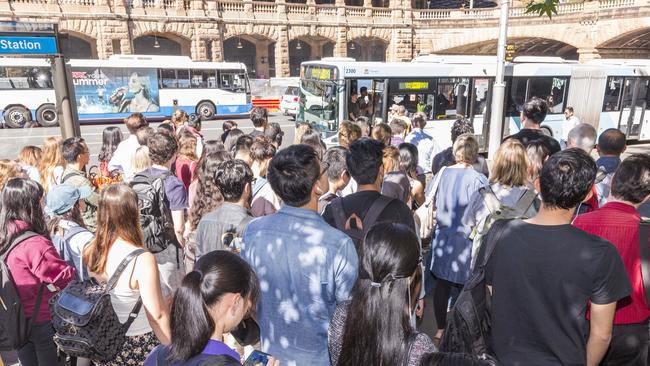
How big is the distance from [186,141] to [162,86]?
18401mm

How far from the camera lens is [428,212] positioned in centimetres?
509

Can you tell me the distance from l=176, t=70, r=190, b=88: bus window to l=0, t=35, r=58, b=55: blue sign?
1758 cm

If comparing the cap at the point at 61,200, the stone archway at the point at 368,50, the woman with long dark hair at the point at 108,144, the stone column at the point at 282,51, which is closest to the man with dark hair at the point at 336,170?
the cap at the point at 61,200

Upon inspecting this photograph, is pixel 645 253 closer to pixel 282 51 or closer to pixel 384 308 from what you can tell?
pixel 384 308

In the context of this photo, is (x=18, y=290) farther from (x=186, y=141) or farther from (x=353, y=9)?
(x=353, y=9)

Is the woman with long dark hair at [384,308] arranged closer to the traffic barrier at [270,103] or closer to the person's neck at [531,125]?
the person's neck at [531,125]

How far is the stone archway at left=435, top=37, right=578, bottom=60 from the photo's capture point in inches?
1405

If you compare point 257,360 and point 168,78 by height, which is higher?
point 168,78

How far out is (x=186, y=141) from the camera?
571cm

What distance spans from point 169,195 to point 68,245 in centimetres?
117

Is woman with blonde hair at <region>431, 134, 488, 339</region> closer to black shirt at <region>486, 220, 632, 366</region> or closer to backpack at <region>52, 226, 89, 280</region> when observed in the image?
black shirt at <region>486, 220, 632, 366</region>

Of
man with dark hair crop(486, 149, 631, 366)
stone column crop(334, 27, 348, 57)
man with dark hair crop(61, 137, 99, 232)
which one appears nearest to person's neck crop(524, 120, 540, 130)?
man with dark hair crop(486, 149, 631, 366)

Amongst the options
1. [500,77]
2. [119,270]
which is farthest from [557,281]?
[500,77]

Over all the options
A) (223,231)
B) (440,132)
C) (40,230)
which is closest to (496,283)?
(223,231)
